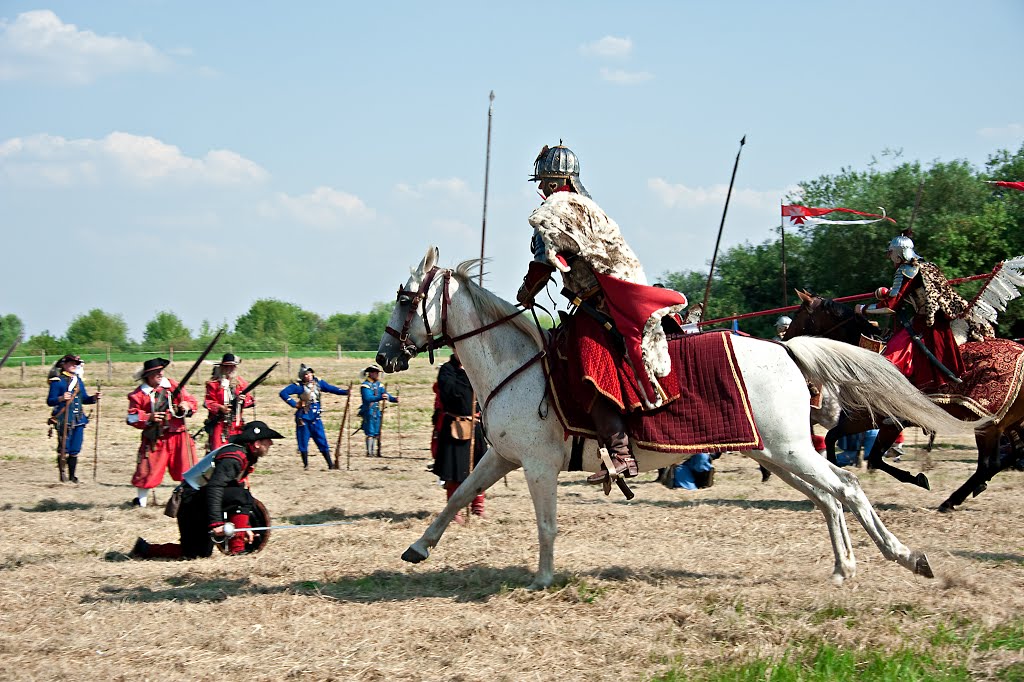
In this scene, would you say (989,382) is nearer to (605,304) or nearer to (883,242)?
(605,304)

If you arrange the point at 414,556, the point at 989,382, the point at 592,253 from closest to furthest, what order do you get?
the point at 592,253 < the point at 414,556 < the point at 989,382

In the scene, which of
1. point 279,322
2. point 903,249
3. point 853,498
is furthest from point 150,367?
point 279,322

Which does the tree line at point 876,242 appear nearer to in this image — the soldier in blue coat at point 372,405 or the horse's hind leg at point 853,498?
the soldier in blue coat at point 372,405

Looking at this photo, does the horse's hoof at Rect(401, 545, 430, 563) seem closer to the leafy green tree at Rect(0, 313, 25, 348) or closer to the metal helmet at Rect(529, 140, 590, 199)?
the metal helmet at Rect(529, 140, 590, 199)

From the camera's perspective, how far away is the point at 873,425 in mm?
9594

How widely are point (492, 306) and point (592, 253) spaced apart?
89cm

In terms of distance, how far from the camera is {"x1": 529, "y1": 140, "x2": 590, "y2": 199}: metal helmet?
6.59 meters

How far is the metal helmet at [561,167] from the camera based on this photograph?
6.59 m

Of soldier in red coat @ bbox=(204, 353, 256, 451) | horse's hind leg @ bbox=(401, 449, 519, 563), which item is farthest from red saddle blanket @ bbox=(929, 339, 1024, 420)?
soldier in red coat @ bbox=(204, 353, 256, 451)

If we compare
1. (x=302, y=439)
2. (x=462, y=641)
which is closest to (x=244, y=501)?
(x=462, y=641)

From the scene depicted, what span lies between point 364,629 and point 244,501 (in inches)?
114

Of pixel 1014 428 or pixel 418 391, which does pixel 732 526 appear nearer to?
pixel 1014 428

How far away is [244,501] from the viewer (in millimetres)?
8164

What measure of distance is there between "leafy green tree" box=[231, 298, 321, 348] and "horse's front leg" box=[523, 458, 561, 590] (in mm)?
47716
